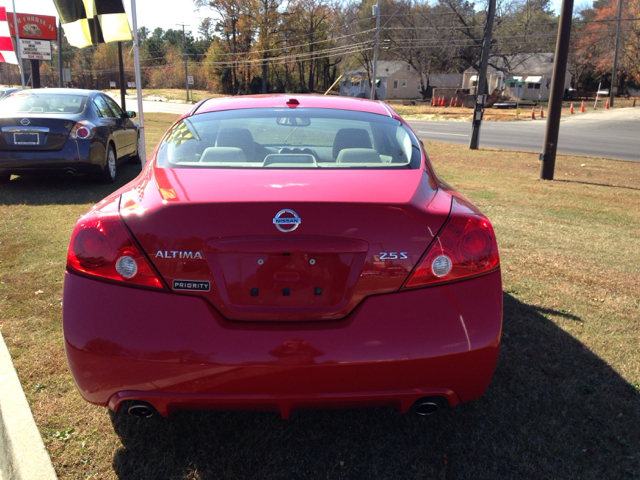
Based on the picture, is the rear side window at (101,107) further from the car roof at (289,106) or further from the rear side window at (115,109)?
the car roof at (289,106)

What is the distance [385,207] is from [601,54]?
8046cm

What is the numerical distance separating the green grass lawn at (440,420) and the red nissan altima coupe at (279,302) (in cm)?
40

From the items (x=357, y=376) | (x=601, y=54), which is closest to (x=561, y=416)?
(x=357, y=376)

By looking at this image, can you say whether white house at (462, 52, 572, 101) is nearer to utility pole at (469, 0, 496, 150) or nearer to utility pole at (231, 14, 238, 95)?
utility pole at (231, 14, 238, 95)

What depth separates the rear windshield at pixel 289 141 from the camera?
2.84m

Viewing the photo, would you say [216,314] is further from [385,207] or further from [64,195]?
[64,195]

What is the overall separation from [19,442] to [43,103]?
759 cm

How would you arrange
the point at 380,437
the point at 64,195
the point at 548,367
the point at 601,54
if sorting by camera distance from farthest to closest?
the point at 601,54, the point at 64,195, the point at 548,367, the point at 380,437

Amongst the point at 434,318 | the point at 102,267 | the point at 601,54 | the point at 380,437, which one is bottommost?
the point at 380,437

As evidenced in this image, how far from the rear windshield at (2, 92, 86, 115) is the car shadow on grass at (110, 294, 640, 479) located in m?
7.20

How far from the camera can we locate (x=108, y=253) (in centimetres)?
219

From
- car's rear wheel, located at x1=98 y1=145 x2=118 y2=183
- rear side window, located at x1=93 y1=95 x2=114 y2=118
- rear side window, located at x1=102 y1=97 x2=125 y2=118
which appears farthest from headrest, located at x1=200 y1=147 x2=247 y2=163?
rear side window, located at x1=102 y1=97 x2=125 y2=118

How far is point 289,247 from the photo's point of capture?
2.08 metres

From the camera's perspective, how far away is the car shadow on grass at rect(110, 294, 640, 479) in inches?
95.0
